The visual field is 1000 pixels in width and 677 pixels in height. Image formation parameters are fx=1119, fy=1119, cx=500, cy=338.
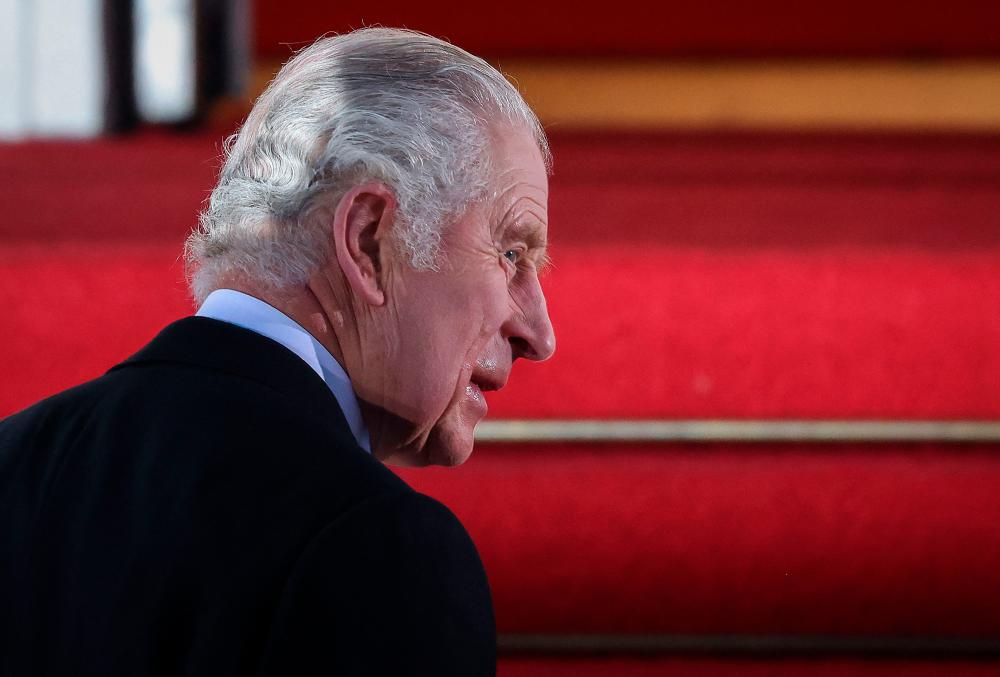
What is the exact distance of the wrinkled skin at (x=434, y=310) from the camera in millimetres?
489

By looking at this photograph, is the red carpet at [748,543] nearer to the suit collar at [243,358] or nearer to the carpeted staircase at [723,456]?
the carpeted staircase at [723,456]

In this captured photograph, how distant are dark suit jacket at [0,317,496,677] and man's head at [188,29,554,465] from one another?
0.08 metres

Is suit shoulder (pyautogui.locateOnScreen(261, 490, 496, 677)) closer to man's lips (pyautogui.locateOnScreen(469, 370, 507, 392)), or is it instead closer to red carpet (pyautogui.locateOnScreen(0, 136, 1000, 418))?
man's lips (pyautogui.locateOnScreen(469, 370, 507, 392))

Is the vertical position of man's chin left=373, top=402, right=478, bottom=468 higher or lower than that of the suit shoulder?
lower

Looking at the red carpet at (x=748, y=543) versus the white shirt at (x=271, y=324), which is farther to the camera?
the red carpet at (x=748, y=543)

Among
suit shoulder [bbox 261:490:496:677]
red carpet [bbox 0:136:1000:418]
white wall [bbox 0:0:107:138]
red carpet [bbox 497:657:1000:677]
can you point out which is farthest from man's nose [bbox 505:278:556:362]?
white wall [bbox 0:0:107:138]

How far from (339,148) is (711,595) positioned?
74cm

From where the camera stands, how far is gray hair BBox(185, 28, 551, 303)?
48 centimetres

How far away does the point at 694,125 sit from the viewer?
179cm

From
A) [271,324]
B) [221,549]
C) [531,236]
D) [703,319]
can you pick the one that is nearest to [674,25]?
[703,319]

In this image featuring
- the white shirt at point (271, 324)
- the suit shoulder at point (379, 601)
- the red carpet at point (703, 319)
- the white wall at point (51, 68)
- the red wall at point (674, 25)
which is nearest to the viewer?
the suit shoulder at point (379, 601)

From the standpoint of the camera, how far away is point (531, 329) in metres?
0.57

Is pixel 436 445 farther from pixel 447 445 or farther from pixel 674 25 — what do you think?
pixel 674 25

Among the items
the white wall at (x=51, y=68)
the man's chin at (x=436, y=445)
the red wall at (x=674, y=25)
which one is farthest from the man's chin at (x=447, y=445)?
the red wall at (x=674, y=25)
